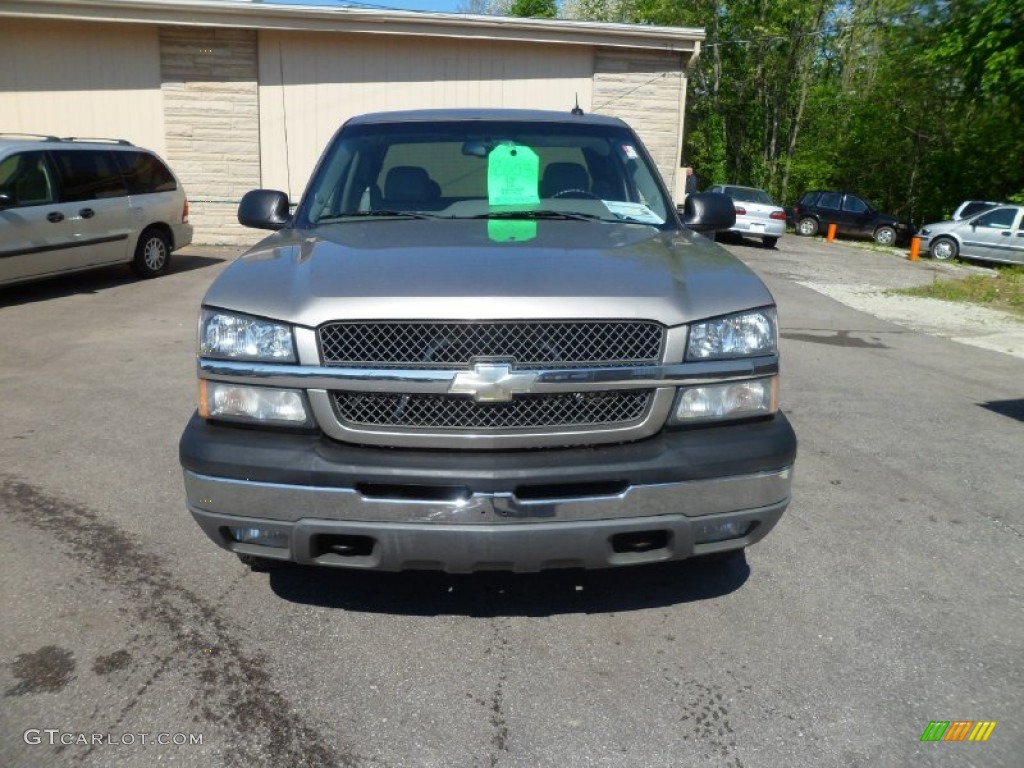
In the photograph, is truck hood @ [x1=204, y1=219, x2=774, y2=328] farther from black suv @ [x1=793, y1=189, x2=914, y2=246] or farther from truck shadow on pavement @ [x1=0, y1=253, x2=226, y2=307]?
black suv @ [x1=793, y1=189, x2=914, y2=246]

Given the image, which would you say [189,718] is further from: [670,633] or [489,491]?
[670,633]

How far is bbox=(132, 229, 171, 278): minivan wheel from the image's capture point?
12750 millimetres

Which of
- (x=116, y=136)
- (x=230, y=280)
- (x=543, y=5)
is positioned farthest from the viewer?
(x=543, y=5)

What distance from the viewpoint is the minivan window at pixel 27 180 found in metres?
10.3

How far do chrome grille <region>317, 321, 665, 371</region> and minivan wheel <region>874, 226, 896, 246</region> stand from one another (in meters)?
28.4

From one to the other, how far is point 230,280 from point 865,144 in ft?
123

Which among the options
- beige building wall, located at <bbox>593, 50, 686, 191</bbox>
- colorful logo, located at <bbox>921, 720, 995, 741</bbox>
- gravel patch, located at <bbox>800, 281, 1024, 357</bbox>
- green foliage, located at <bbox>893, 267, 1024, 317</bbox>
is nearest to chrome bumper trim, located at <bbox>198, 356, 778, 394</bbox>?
colorful logo, located at <bbox>921, 720, 995, 741</bbox>

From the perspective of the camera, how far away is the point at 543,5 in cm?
4456

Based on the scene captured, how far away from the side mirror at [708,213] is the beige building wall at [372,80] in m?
13.7

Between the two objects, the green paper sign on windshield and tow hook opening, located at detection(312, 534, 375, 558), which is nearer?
tow hook opening, located at detection(312, 534, 375, 558)

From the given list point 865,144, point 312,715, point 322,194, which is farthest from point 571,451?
point 865,144

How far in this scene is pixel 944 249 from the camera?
2361 cm

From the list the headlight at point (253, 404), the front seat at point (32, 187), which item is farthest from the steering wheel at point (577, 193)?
the front seat at point (32, 187)

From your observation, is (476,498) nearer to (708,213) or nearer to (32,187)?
(708,213)
